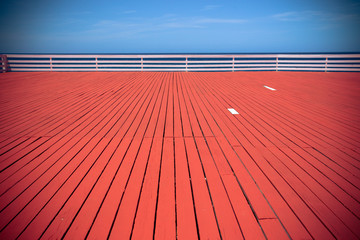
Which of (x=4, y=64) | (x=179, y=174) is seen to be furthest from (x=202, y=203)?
(x=4, y=64)

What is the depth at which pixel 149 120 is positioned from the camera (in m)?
3.36

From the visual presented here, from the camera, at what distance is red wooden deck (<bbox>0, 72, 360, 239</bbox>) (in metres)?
1.36

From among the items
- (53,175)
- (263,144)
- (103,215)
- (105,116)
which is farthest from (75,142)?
(263,144)

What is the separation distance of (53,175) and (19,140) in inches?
48.3

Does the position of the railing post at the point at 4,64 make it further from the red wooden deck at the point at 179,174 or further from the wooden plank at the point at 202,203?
the wooden plank at the point at 202,203

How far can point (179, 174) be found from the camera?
1.91 meters

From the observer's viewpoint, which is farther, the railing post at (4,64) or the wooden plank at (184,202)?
the railing post at (4,64)

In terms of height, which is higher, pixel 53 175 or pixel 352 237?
pixel 53 175

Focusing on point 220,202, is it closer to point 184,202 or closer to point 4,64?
point 184,202

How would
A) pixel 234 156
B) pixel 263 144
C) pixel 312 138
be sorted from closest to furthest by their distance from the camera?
pixel 234 156, pixel 263 144, pixel 312 138

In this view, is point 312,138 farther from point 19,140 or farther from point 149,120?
point 19,140

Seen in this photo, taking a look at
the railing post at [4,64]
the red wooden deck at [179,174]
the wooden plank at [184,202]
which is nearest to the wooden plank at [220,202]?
the red wooden deck at [179,174]

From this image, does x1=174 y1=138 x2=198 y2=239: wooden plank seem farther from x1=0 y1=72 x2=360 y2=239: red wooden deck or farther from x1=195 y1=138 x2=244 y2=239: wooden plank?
x1=195 y1=138 x2=244 y2=239: wooden plank

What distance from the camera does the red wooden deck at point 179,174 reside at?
4.46ft
